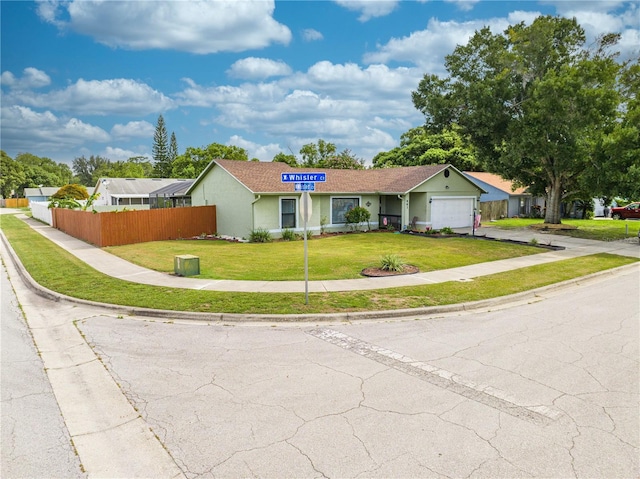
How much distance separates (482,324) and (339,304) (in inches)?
126

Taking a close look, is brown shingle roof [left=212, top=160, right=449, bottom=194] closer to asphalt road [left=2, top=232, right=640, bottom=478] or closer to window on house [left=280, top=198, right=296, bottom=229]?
window on house [left=280, top=198, right=296, bottom=229]

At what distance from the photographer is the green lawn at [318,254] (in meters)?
14.4

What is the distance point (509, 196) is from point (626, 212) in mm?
10863

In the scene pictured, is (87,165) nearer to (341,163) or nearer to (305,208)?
(341,163)

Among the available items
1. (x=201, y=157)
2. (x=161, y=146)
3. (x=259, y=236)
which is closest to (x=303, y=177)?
(x=259, y=236)

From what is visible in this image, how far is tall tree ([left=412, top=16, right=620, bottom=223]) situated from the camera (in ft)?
77.9

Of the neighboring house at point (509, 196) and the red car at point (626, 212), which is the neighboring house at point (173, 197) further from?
the red car at point (626, 212)

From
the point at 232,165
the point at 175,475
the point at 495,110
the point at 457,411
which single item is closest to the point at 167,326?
the point at 175,475

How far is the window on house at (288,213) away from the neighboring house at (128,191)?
2888cm

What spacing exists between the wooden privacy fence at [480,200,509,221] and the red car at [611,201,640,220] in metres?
10.2

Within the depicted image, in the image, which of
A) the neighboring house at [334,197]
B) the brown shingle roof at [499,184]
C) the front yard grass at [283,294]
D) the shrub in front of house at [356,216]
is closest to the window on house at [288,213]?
the neighboring house at [334,197]

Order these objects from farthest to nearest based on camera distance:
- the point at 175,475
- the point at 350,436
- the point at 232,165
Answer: the point at 232,165 < the point at 350,436 < the point at 175,475

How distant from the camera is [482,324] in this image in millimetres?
9047

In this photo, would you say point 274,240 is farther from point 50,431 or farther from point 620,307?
point 50,431
